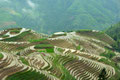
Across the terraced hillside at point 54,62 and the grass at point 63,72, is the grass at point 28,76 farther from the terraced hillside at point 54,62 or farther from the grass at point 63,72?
the grass at point 63,72

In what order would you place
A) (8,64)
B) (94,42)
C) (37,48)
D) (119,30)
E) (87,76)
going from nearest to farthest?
(8,64), (87,76), (37,48), (94,42), (119,30)

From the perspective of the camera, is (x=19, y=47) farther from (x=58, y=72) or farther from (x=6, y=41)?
(x=58, y=72)

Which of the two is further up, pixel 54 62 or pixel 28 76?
pixel 28 76

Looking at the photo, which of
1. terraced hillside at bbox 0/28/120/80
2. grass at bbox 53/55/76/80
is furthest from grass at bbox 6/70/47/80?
grass at bbox 53/55/76/80

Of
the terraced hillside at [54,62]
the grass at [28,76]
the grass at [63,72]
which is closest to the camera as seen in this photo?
the grass at [28,76]

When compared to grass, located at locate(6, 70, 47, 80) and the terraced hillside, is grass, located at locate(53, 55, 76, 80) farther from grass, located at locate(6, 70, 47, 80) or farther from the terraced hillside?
grass, located at locate(6, 70, 47, 80)

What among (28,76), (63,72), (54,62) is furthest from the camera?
(54,62)

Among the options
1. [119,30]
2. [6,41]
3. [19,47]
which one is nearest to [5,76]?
[19,47]

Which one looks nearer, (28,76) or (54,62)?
(28,76)

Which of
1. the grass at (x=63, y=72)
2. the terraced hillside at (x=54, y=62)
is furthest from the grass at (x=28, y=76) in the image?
the grass at (x=63, y=72)

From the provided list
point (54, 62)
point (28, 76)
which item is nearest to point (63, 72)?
point (54, 62)

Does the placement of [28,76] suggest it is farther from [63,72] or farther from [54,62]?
[54,62]
